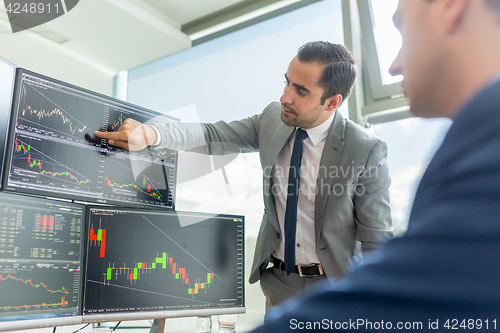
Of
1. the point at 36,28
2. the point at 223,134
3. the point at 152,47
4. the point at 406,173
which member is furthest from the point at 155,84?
the point at 406,173

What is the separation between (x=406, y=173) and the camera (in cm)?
197

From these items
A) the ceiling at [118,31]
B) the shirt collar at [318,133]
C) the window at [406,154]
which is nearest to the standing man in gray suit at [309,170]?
the shirt collar at [318,133]

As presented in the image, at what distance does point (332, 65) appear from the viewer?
1.69 m

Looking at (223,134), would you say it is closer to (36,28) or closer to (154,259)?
(154,259)

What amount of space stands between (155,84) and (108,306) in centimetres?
219

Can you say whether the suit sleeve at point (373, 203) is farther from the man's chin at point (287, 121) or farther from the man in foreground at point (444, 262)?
the man in foreground at point (444, 262)

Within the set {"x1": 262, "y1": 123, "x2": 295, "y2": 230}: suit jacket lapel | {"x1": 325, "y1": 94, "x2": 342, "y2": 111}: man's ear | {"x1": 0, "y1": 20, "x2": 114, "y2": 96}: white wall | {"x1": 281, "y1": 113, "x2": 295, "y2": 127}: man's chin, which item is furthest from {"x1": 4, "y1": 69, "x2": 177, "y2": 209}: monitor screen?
{"x1": 0, "y1": 20, "x2": 114, "y2": 96}: white wall

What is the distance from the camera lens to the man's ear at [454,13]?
317mm

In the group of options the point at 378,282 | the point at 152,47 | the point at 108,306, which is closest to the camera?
the point at 378,282

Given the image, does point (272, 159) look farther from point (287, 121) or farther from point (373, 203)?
point (373, 203)

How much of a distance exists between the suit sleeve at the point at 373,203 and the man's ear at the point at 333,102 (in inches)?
11.1

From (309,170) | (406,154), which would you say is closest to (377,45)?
(406,154)

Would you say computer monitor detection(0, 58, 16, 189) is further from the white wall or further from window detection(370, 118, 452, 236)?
window detection(370, 118, 452, 236)

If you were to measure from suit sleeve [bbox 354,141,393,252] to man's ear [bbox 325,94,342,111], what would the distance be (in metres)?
0.28
